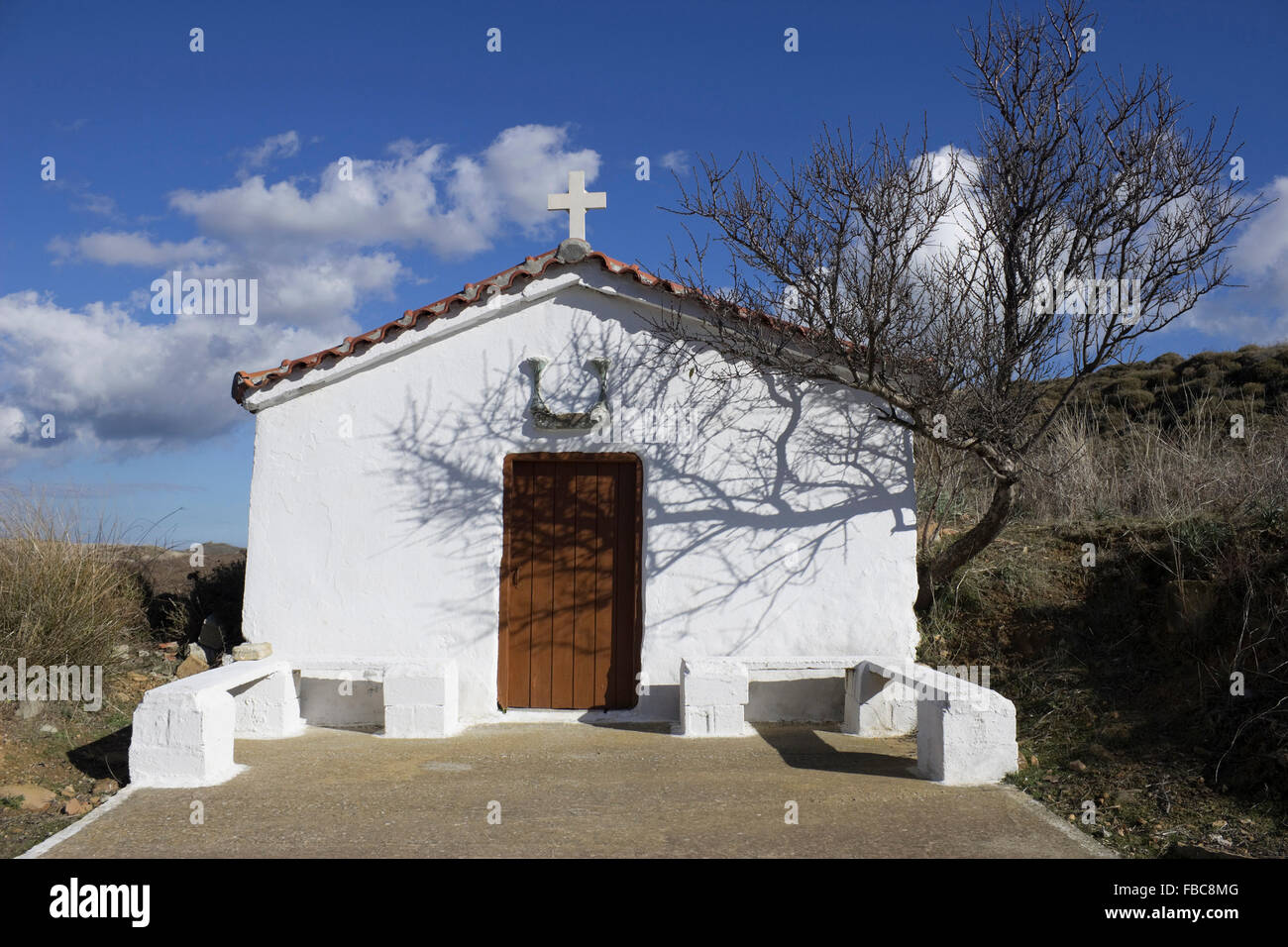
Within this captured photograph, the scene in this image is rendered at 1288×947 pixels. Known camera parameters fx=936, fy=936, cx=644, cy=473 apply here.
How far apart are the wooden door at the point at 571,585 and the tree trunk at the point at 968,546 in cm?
297

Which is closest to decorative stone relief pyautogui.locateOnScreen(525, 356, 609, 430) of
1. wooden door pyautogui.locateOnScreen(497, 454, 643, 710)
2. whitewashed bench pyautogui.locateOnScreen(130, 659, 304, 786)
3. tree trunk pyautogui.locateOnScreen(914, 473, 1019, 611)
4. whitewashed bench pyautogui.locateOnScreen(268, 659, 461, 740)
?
wooden door pyautogui.locateOnScreen(497, 454, 643, 710)

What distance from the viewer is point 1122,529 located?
9.64 meters

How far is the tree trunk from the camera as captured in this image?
845cm

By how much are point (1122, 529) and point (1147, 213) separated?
3.34 meters

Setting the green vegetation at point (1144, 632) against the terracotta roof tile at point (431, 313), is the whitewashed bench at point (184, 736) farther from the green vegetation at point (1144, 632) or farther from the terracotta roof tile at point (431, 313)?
the green vegetation at point (1144, 632)

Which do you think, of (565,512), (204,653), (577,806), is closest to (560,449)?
(565,512)

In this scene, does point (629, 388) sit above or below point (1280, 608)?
above

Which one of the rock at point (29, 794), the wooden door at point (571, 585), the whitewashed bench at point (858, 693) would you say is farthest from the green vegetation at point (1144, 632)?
the rock at point (29, 794)

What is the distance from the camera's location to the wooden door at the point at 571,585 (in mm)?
8492

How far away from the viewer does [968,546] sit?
897cm
